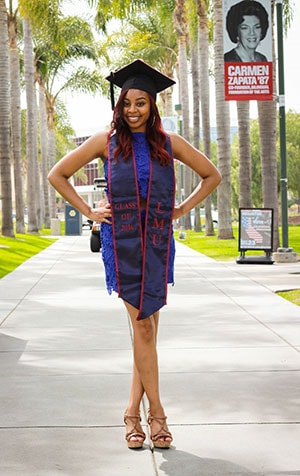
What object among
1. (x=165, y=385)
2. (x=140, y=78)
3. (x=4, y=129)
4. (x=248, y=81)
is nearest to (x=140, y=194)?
(x=140, y=78)

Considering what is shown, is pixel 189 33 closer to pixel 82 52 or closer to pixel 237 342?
pixel 82 52

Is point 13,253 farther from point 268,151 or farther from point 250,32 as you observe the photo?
point 250,32

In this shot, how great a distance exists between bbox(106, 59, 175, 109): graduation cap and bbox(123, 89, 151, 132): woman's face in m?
0.04

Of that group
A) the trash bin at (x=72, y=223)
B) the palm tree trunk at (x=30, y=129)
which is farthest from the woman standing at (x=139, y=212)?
the trash bin at (x=72, y=223)

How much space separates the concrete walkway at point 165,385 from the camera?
4.89m

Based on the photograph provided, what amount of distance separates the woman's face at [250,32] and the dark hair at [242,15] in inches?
3.0

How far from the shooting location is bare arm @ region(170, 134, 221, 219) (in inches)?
207

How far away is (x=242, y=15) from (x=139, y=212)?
1449 centimetres

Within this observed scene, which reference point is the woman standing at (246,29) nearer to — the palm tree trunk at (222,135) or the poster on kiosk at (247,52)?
the poster on kiosk at (247,52)

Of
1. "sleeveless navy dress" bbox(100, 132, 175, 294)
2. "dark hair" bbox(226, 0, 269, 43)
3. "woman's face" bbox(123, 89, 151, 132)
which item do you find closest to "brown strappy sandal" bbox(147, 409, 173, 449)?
"sleeveless navy dress" bbox(100, 132, 175, 294)

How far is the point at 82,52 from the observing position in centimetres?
4875

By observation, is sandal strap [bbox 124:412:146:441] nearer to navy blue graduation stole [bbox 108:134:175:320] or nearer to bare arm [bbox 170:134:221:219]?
navy blue graduation stole [bbox 108:134:175:320]

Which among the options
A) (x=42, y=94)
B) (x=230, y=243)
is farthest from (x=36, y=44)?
(x=230, y=243)

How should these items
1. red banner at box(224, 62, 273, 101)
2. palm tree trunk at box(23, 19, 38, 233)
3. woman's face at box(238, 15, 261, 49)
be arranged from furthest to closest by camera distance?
palm tree trunk at box(23, 19, 38, 233) → woman's face at box(238, 15, 261, 49) → red banner at box(224, 62, 273, 101)
